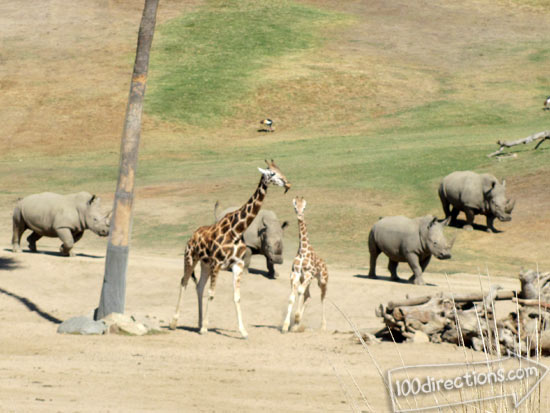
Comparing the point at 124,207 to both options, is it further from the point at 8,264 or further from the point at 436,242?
the point at 436,242

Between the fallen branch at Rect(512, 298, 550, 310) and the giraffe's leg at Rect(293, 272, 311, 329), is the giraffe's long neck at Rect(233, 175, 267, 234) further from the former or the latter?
the fallen branch at Rect(512, 298, 550, 310)

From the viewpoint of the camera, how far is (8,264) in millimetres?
19812

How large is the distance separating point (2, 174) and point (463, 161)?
20965 mm

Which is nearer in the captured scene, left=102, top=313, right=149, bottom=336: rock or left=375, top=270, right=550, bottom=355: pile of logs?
left=375, top=270, right=550, bottom=355: pile of logs

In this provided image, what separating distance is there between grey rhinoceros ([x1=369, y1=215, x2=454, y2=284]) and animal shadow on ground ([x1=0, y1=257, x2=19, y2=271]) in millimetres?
8563

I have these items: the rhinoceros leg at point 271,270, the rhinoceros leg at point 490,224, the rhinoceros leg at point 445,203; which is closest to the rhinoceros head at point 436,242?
the rhinoceros leg at point 271,270

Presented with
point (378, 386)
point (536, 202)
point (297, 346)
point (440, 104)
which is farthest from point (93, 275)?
point (440, 104)

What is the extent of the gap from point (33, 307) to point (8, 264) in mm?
3628

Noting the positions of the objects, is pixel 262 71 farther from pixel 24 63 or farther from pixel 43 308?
pixel 43 308

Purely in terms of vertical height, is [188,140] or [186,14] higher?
[186,14]

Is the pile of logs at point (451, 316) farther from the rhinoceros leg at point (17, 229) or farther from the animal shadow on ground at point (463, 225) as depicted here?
the animal shadow on ground at point (463, 225)

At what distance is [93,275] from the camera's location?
19.4m

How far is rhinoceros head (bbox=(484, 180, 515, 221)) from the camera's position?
28.0 m

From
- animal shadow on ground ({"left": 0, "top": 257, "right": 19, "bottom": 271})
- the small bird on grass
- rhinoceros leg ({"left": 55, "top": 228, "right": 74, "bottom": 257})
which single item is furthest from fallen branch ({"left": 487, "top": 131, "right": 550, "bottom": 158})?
animal shadow on ground ({"left": 0, "top": 257, "right": 19, "bottom": 271})
